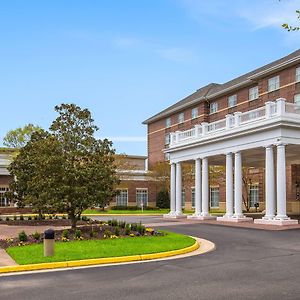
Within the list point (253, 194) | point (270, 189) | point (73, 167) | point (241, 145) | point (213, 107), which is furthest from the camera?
point (213, 107)

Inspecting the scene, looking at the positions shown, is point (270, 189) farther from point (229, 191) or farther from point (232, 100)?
point (232, 100)

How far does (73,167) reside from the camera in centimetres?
2002

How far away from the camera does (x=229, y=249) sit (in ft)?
52.3

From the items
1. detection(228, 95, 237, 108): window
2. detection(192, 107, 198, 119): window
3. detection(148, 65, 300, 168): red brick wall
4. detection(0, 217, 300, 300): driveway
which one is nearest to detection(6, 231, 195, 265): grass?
detection(0, 217, 300, 300): driveway

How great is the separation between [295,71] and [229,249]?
2875cm

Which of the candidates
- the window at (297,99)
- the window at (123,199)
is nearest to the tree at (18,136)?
the window at (123,199)

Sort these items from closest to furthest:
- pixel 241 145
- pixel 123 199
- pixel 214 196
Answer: pixel 241 145
pixel 214 196
pixel 123 199

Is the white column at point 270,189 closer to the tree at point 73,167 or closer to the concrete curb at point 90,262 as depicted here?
the tree at point 73,167

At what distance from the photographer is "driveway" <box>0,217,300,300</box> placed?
8758mm

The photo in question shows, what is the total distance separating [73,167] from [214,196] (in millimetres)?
37319

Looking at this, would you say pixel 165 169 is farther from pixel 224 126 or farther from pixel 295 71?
pixel 224 126

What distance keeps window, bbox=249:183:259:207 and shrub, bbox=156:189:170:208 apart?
467 inches

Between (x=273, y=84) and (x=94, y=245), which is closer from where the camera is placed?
(x=94, y=245)

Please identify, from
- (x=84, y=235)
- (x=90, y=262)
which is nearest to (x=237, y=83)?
(x=84, y=235)
